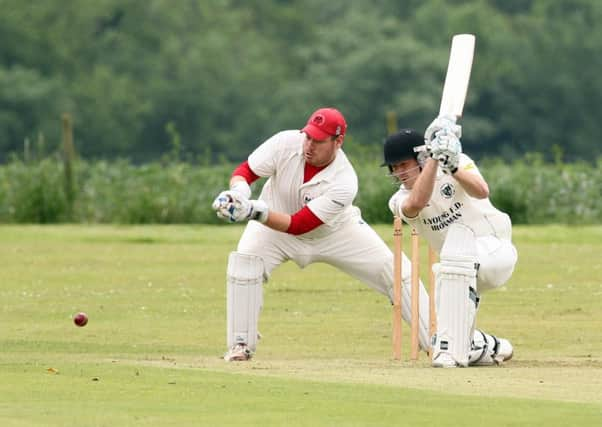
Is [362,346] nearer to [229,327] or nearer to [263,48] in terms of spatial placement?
[229,327]

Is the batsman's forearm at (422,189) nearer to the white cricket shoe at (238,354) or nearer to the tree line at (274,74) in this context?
the white cricket shoe at (238,354)

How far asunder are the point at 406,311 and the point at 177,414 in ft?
10.2

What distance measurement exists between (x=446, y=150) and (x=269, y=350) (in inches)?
87.7

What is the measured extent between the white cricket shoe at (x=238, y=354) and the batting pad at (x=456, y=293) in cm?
109

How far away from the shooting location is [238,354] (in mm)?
8906

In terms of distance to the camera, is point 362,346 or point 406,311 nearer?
point 406,311

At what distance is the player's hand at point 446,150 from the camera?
8.02 meters

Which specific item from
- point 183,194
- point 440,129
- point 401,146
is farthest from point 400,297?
point 183,194

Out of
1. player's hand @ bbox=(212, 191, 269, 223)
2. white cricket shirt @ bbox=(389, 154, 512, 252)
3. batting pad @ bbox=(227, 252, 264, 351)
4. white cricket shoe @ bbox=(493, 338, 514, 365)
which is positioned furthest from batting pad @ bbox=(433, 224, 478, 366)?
batting pad @ bbox=(227, 252, 264, 351)

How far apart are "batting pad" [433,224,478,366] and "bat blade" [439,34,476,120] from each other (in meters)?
0.63

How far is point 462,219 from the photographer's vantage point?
A: 8570 mm

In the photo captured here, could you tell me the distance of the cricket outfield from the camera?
6.55m

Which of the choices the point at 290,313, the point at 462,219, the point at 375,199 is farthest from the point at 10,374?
the point at 375,199

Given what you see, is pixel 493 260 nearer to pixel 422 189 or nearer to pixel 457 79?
pixel 422 189
